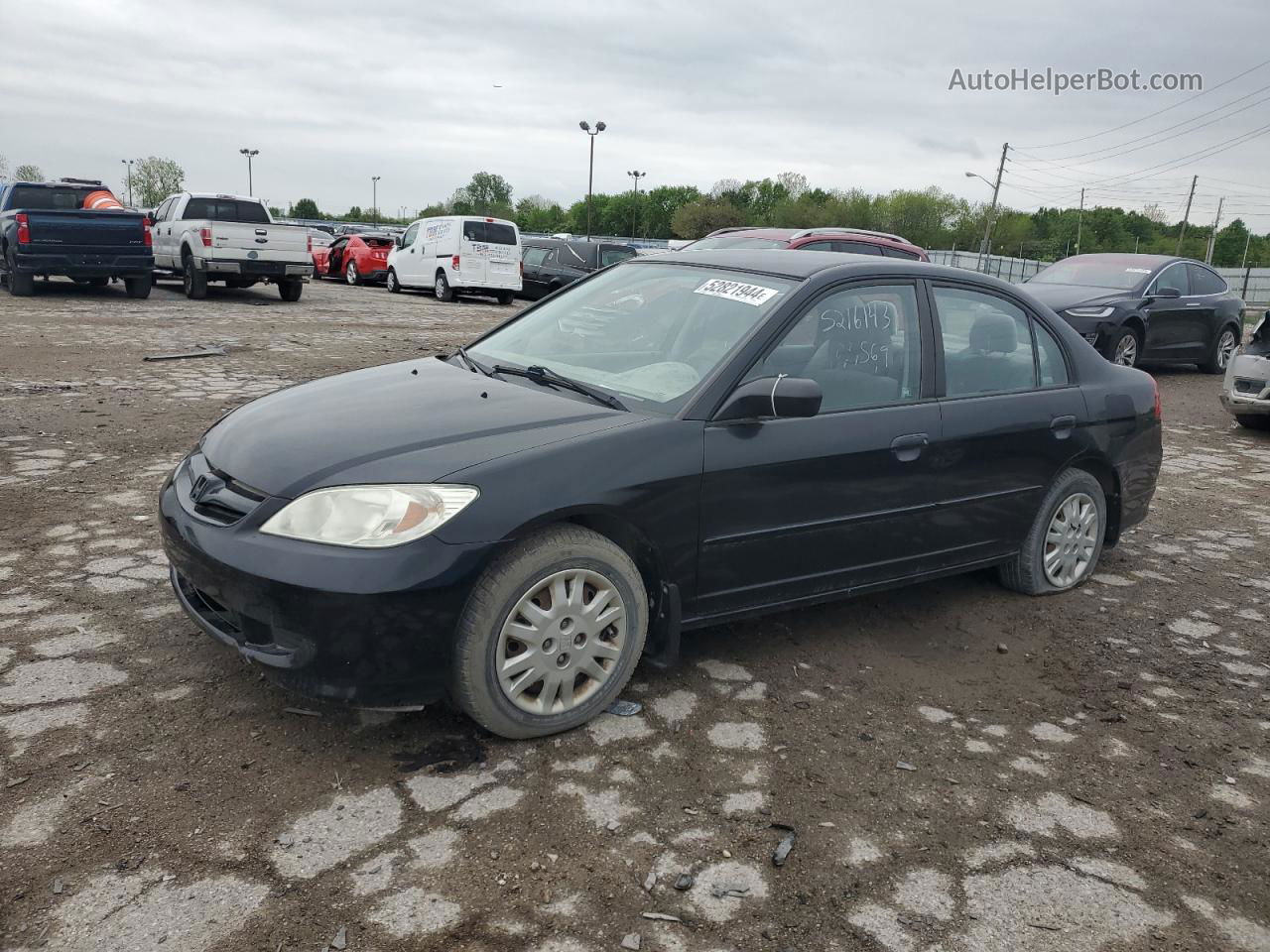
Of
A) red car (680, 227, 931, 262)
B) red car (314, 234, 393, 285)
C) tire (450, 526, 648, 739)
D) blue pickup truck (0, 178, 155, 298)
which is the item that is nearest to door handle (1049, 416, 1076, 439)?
tire (450, 526, 648, 739)

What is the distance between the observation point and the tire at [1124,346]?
12.2m

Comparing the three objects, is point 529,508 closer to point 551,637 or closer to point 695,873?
point 551,637

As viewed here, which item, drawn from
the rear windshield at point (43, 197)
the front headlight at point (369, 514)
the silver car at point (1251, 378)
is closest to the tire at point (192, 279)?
the rear windshield at point (43, 197)

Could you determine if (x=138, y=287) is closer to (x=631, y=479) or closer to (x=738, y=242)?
(x=738, y=242)

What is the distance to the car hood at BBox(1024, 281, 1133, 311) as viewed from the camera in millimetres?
12445

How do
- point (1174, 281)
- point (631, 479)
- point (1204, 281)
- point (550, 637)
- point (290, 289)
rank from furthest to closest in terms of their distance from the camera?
point (290, 289), point (1204, 281), point (1174, 281), point (631, 479), point (550, 637)

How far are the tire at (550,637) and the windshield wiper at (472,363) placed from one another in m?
1.13

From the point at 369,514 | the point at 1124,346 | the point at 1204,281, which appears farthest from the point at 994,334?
the point at 1204,281

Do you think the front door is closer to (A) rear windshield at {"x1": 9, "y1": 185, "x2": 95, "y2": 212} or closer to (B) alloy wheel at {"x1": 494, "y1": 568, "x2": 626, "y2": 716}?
(B) alloy wheel at {"x1": 494, "y1": 568, "x2": 626, "y2": 716}

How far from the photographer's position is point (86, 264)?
16.1 metres

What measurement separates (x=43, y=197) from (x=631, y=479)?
1801 cm

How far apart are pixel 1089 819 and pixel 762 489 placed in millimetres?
1429

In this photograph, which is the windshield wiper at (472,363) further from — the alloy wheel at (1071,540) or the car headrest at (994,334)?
the alloy wheel at (1071,540)

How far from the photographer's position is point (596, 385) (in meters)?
3.82
